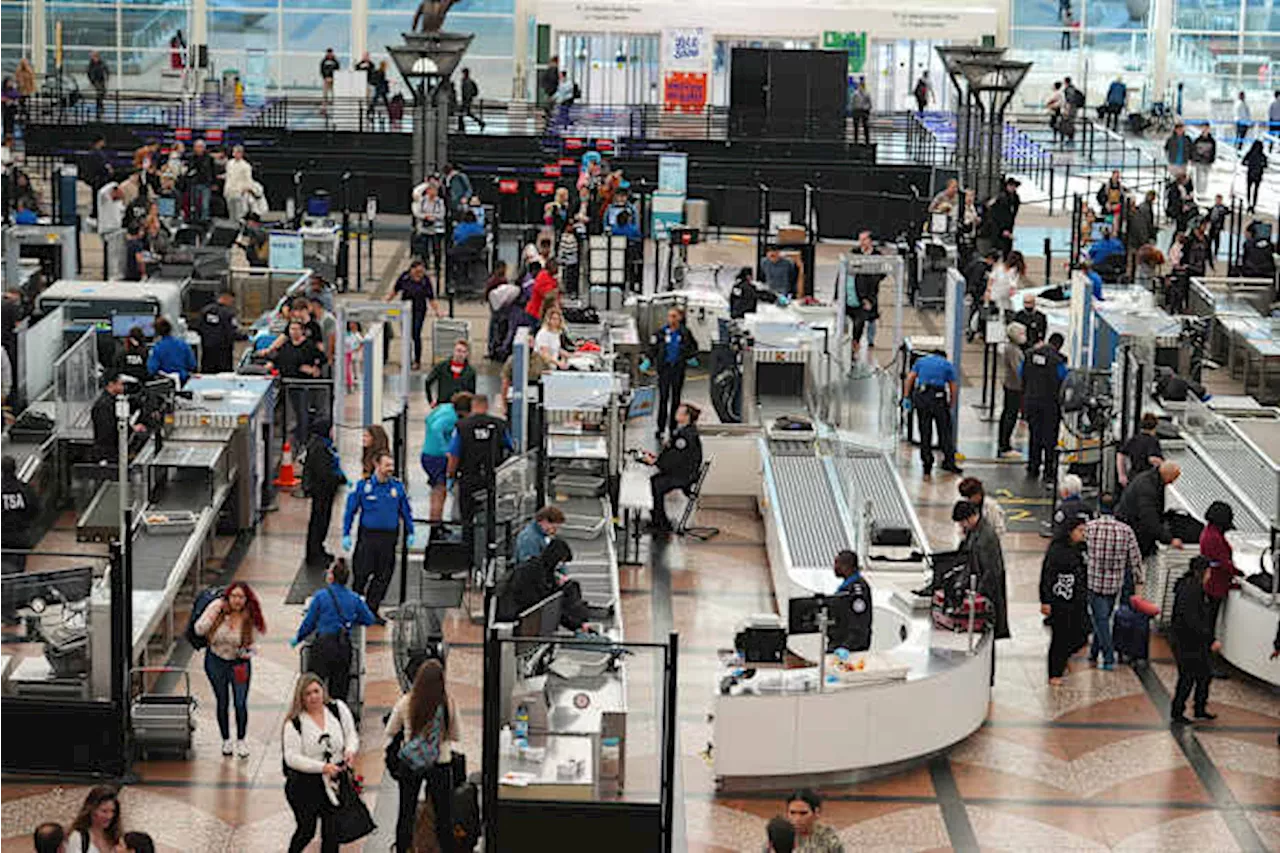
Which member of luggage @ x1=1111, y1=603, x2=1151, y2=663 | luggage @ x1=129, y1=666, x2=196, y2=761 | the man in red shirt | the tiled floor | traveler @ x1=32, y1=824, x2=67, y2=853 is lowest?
the tiled floor

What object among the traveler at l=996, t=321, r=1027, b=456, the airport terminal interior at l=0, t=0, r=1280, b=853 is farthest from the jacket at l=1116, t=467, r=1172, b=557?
the traveler at l=996, t=321, r=1027, b=456

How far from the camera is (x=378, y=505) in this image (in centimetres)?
1678

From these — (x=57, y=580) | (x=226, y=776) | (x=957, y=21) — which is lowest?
(x=226, y=776)

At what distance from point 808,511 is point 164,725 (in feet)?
18.7

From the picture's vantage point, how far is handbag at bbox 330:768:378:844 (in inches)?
508

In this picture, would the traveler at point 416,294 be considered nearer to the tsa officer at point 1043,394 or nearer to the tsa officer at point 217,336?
the tsa officer at point 217,336

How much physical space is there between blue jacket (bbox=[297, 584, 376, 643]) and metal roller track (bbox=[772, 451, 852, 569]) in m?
3.78

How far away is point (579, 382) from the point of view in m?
20.0

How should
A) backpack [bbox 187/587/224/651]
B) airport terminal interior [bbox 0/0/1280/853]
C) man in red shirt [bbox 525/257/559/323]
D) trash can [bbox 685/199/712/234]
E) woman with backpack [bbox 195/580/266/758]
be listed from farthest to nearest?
trash can [bbox 685/199/712/234] → man in red shirt [bbox 525/257/559/323] → backpack [bbox 187/587/224/651] → woman with backpack [bbox 195/580/266/758] → airport terminal interior [bbox 0/0/1280/853]

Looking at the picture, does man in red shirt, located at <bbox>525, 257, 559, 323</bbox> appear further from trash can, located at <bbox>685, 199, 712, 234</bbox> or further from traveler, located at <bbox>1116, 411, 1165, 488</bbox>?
trash can, located at <bbox>685, 199, 712, 234</bbox>

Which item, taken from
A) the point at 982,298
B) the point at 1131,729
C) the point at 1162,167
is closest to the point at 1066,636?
the point at 1131,729

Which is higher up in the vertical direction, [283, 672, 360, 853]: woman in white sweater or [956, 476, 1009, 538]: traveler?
[956, 476, 1009, 538]: traveler

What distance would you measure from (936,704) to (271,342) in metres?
9.25

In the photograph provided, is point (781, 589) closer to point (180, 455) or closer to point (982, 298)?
point (180, 455)
